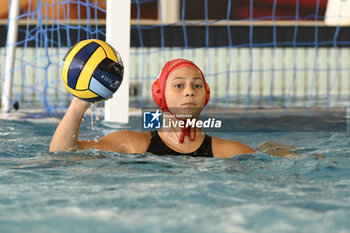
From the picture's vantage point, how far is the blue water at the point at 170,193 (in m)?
1.80

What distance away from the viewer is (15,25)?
5.35 meters

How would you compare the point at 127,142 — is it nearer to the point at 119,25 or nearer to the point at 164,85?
the point at 164,85

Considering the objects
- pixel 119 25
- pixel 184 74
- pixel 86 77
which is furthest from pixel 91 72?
pixel 119 25

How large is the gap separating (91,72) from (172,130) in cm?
50

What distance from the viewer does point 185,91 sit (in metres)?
2.71

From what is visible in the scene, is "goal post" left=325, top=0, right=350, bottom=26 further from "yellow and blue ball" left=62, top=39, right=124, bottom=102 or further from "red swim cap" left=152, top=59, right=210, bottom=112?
"yellow and blue ball" left=62, top=39, right=124, bottom=102

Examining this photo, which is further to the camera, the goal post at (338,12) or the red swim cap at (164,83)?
the goal post at (338,12)

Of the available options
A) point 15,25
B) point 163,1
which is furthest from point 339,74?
point 15,25

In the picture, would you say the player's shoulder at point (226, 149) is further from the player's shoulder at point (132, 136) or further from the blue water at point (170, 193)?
the player's shoulder at point (132, 136)

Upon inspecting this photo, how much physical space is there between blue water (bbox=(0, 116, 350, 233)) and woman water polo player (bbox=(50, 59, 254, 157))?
6 cm

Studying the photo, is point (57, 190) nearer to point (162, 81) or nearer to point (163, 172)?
point (163, 172)

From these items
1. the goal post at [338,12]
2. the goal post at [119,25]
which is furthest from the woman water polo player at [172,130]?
the goal post at [338,12]

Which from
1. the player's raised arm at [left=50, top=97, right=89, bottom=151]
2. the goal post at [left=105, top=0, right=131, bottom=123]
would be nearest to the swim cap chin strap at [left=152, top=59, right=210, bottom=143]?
the player's raised arm at [left=50, top=97, right=89, bottom=151]

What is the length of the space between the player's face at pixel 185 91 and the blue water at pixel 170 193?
0.86ft
